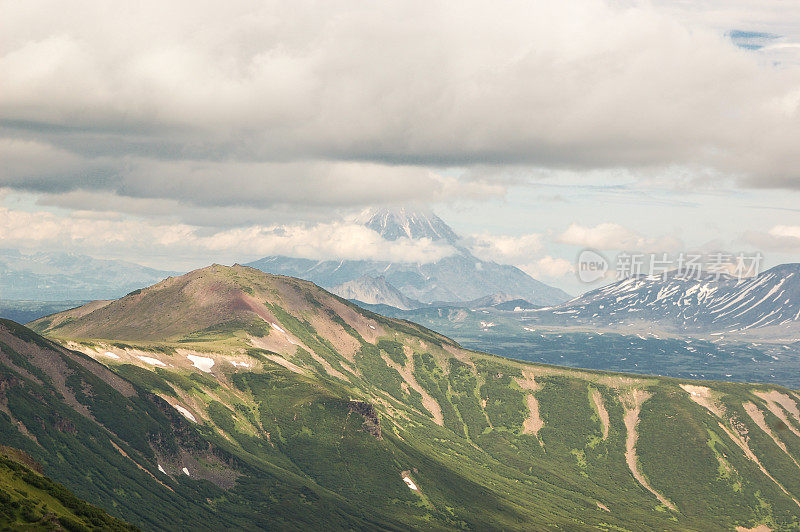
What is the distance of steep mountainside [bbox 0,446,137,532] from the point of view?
284ft

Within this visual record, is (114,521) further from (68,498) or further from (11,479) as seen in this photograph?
(11,479)

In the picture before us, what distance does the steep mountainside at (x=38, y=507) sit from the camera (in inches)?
3410

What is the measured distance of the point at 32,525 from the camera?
85.8 meters

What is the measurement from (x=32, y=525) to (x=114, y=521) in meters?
17.4

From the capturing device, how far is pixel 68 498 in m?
102

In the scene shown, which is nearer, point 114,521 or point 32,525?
point 32,525

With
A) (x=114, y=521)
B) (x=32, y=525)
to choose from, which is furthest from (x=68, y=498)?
(x=32, y=525)

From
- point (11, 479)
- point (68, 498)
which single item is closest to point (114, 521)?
point (68, 498)

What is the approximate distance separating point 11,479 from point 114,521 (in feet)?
46.8

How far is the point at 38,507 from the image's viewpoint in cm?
9156

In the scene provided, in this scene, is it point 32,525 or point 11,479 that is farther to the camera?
point 11,479

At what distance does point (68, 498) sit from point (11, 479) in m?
7.77

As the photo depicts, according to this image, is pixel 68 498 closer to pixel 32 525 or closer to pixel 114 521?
pixel 114 521
